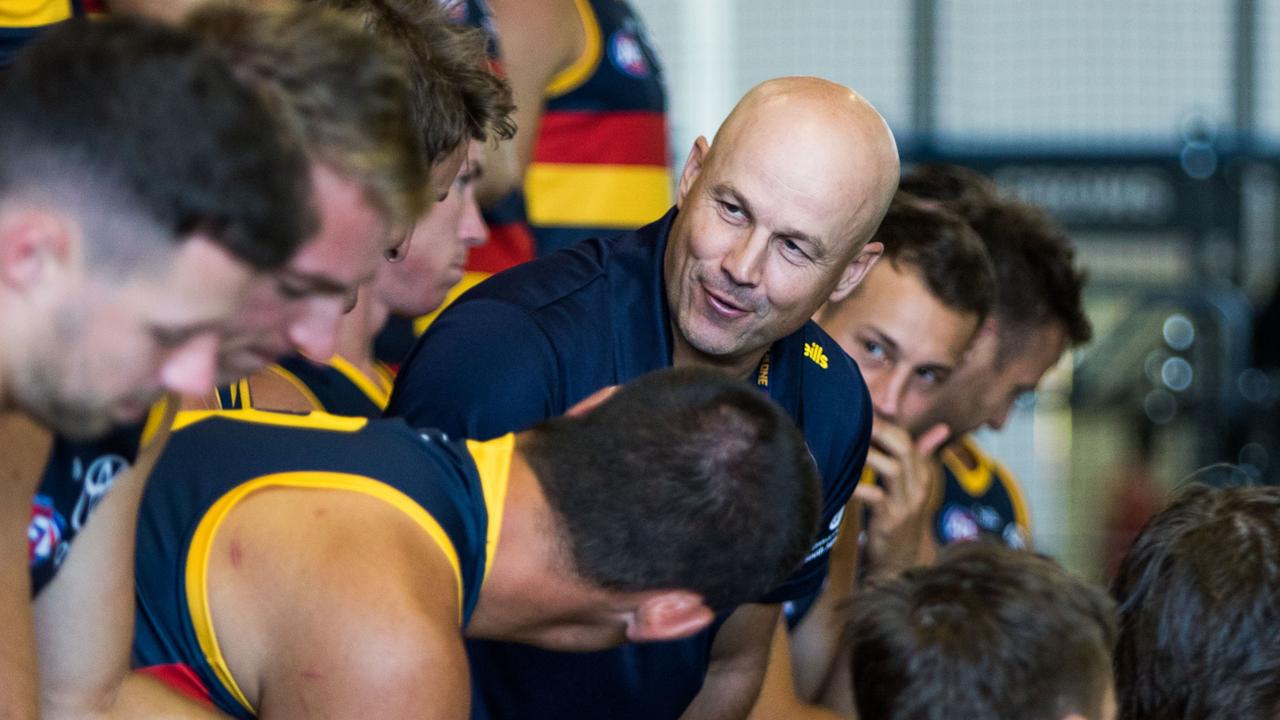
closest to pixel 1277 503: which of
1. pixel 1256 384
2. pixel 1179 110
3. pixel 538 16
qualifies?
pixel 538 16

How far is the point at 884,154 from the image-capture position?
239 centimetres

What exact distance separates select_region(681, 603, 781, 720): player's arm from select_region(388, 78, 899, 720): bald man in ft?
0.39

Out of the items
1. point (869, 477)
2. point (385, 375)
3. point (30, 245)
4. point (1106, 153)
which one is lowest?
point (1106, 153)

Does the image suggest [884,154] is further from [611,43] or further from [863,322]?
[611,43]

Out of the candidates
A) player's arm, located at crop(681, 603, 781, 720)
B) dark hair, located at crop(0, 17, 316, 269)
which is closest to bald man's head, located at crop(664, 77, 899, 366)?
player's arm, located at crop(681, 603, 781, 720)

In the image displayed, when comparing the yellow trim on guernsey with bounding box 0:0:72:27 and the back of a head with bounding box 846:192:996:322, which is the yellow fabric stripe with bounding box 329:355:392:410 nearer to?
the yellow trim on guernsey with bounding box 0:0:72:27

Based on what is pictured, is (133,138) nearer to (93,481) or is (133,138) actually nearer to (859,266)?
(93,481)

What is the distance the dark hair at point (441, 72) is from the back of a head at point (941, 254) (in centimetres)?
92

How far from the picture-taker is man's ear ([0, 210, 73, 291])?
128 cm

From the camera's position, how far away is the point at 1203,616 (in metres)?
1.96

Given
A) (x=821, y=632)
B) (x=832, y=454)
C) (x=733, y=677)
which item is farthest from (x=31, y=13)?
(x=821, y=632)

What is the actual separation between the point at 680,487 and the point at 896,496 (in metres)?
1.23

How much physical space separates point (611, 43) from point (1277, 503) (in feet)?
6.49

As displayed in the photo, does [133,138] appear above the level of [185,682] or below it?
above
